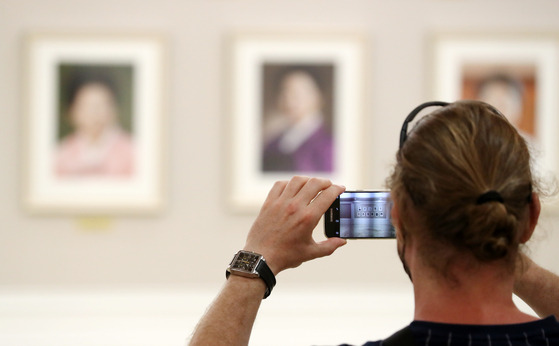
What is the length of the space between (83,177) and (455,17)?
2.37 m

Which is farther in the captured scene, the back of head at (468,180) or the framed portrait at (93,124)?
the framed portrait at (93,124)

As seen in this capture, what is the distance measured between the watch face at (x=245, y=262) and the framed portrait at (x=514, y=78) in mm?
2571

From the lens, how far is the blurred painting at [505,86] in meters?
3.59

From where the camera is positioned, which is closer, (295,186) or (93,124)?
(295,186)

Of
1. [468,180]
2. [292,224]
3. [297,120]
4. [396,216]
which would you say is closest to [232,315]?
[292,224]

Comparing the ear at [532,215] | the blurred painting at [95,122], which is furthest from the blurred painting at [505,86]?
the ear at [532,215]

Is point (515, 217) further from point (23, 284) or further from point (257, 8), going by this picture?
point (23, 284)

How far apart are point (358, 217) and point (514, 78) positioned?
8.21 ft

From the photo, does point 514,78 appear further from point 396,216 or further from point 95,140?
point 396,216

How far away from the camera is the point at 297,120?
3.61 m

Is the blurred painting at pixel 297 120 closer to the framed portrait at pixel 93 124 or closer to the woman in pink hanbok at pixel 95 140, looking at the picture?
the framed portrait at pixel 93 124

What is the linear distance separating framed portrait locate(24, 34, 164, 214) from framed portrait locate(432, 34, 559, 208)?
171 cm

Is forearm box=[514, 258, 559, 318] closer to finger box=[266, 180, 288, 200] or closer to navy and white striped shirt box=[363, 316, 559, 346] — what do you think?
navy and white striped shirt box=[363, 316, 559, 346]

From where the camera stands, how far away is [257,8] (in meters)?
3.57
